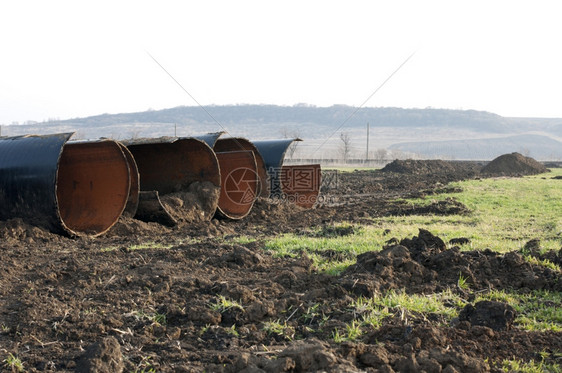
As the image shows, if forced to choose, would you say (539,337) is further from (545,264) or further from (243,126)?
(243,126)

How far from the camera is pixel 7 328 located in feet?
15.2

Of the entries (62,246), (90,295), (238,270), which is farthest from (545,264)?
(62,246)

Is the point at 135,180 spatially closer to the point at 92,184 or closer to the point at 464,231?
the point at 92,184

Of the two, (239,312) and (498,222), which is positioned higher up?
(239,312)

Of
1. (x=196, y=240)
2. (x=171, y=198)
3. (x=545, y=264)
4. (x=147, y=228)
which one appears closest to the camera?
(x=545, y=264)

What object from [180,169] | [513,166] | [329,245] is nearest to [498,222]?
[329,245]

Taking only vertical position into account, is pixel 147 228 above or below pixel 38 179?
below

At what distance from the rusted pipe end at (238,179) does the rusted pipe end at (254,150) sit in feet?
0.68

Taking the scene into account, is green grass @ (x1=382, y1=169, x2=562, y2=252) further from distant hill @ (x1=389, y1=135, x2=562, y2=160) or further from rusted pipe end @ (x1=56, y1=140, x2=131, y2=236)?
distant hill @ (x1=389, y1=135, x2=562, y2=160)

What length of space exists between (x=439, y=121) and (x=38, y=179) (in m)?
182

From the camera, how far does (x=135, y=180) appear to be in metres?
10.6

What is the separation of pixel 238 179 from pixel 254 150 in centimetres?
83

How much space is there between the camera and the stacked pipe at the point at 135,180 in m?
9.18

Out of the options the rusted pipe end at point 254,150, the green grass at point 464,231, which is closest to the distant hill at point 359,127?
the green grass at point 464,231
